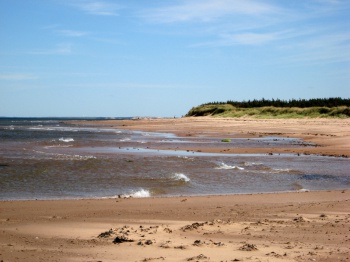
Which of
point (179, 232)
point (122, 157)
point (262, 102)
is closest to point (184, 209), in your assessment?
point (179, 232)

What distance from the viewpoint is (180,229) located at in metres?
8.20

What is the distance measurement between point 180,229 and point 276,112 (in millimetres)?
66929

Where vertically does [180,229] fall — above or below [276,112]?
below

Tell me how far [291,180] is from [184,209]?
6571mm

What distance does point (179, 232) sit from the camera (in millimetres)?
7992

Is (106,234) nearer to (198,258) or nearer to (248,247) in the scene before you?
(198,258)

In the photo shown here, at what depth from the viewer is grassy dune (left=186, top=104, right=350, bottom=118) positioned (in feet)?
202

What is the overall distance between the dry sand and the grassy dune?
5200 cm

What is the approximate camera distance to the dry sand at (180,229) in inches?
262

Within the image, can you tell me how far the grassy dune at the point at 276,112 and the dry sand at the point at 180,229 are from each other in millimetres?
51997

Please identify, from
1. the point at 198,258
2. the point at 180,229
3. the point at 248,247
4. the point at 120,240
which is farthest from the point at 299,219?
the point at 120,240

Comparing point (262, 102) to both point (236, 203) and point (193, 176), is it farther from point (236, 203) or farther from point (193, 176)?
point (236, 203)

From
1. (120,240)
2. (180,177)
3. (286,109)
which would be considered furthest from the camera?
(286,109)

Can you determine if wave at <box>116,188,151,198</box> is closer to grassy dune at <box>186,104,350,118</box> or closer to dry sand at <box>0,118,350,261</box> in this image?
dry sand at <box>0,118,350,261</box>
